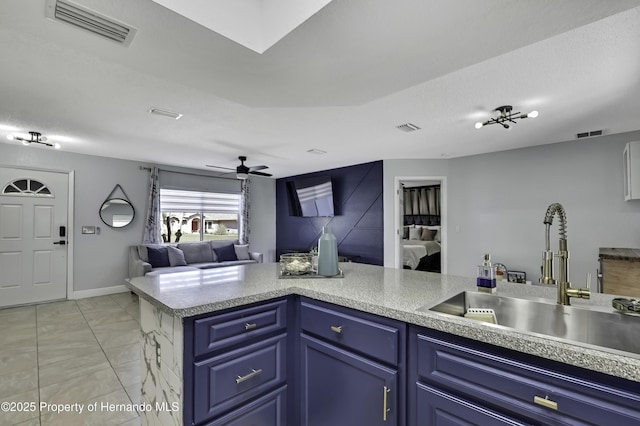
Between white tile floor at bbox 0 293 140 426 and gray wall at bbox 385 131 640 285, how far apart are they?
14.2 feet

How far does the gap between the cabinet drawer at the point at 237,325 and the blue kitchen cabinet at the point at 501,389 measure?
28.0 inches

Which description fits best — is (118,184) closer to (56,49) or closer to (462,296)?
(56,49)

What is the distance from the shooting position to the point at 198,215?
647cm

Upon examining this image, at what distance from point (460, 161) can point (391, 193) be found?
135cm

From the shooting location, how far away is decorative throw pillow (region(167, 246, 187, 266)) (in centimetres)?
532

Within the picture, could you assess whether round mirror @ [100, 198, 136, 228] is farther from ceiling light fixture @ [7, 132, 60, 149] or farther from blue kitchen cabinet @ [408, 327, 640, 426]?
blue kitchen cabinet @ [408, 327, 640, 426]

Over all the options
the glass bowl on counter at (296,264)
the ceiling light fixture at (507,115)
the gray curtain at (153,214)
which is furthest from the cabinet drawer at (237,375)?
the gray curtain at (153,214)

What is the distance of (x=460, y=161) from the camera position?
5.30m

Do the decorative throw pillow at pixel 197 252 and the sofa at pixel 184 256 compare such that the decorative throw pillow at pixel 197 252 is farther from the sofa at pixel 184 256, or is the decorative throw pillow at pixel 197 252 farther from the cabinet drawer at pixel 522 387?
the cabinet drawer at pixel 522 387

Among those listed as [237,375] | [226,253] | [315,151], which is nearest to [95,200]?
[226,253]

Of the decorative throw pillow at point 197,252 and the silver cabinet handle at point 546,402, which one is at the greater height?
the silver cabinet handle at point 546,402

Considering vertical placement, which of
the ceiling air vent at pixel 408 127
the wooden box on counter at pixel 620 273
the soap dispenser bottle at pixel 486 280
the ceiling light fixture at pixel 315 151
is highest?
the ceiling air vent at pixel 408 127

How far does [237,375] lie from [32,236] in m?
5.26

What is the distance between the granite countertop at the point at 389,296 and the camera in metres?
0.86
